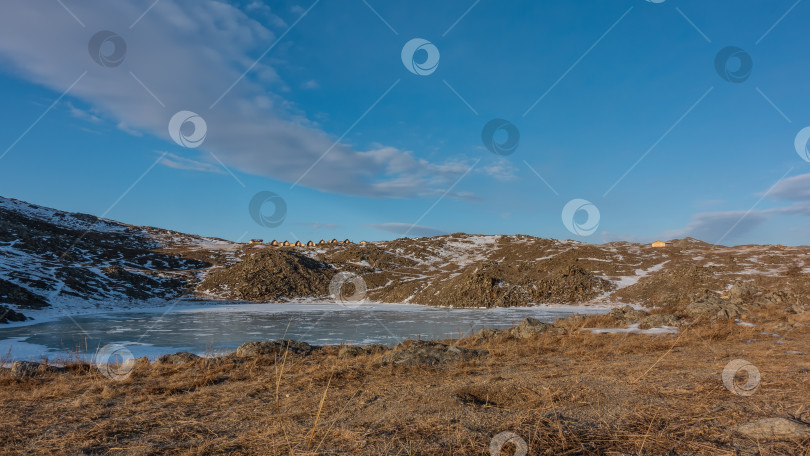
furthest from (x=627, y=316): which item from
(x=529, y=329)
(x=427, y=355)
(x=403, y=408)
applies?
(x=403, y=408)

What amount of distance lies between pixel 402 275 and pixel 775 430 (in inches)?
2205

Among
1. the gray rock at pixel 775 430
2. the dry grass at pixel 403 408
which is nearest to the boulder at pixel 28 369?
the dry grass at pixel 403 408

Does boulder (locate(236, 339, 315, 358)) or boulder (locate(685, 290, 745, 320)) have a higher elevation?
boulder (locate(685, 290, 745, 320))

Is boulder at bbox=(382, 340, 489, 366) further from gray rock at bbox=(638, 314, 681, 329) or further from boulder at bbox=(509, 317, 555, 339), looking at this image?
gray rock at bbox=(638, 314, 681, 329)

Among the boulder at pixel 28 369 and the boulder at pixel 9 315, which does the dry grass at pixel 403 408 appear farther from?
the boulder at pixel 9 315

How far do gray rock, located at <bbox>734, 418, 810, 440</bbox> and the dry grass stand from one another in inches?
5.3

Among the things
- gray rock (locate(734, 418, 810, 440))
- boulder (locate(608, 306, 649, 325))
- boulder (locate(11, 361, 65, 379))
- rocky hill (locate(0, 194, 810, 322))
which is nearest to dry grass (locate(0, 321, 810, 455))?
gray rock (locate(734, 418, 810, 440))

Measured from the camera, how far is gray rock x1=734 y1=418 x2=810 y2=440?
368 centimetres

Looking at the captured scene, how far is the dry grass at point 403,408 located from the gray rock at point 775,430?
0.14 m

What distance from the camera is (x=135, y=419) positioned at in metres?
4.86

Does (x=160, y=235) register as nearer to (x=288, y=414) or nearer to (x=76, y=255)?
(x=76, y=255)

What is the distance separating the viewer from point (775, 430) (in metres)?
3.79

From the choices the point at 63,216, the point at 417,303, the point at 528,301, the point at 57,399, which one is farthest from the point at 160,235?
the point at 57,399

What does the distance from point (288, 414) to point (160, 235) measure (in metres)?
120
